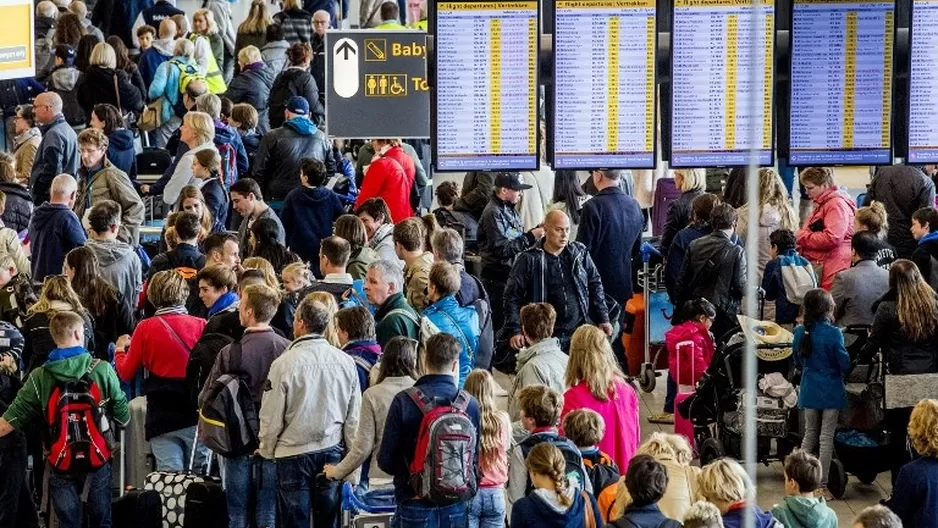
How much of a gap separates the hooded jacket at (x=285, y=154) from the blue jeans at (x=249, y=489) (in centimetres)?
532

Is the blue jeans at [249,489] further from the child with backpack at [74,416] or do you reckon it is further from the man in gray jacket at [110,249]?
the man in gray jacket at [110,249]

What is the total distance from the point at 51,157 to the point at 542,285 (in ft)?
16.2

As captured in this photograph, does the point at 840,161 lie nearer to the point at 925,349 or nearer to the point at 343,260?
the point at 925,349

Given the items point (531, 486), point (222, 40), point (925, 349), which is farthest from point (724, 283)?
point (222, 40)

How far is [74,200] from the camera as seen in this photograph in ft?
41.4

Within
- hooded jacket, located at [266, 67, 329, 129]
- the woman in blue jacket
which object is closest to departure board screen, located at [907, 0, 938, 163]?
the woman in blue jacket

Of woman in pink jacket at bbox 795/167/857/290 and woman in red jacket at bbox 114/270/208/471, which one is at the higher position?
woman in pink jacket at bbox 795/167/857/290

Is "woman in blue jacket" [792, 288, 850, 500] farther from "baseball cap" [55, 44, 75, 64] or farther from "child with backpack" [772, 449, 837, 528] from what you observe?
"baseball cap" [55, 44, 75, 64]

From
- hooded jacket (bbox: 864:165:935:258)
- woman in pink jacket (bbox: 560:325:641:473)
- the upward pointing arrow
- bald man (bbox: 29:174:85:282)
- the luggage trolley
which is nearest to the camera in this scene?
woman in pink jacket (bbox: 560:325:641:473)

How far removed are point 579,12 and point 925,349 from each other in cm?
282

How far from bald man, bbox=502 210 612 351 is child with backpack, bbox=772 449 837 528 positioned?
3006 millimetres

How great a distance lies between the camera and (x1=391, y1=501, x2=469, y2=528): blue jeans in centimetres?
828

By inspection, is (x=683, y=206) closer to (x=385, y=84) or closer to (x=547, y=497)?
(x=385, y=84)

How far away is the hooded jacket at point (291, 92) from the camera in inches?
670
